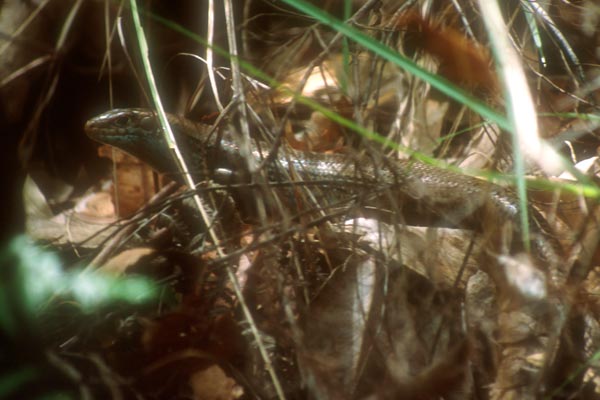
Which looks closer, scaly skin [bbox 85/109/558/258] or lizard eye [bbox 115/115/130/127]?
scaly skin [bbox 85/109/558/258]

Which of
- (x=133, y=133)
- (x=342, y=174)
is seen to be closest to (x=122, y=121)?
(x=133, y=133)

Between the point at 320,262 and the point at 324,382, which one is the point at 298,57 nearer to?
the point at 320,262

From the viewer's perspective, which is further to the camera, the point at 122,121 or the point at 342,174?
the point at 122,121

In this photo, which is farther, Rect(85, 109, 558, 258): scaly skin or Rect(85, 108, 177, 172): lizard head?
Rect(85, 108, 177, 172): lizard head

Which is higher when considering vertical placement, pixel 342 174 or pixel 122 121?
pixel 122 121

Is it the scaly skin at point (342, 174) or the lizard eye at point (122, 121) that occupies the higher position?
the lizard eye at point (122, 121)

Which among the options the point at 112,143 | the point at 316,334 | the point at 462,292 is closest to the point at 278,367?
the point at 316,334

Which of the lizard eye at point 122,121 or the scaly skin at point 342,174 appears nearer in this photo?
the scaly skin at point 342,174

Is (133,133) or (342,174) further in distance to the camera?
(133,133)

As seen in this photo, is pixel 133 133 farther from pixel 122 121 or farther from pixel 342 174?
pixel 342 174

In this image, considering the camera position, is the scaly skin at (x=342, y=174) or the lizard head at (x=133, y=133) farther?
the lizard head at (x=133, y=133)

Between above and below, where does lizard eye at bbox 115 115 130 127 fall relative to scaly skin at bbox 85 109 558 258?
above
